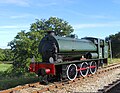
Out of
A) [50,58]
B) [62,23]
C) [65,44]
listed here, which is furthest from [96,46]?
[62,23]

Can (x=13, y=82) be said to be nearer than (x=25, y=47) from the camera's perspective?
Yes

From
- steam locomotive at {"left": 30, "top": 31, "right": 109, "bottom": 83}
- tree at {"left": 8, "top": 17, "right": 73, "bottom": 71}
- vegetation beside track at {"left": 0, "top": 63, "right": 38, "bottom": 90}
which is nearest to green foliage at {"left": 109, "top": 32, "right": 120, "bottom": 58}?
tree at {"left": 8, "top": 17, "right": 73, "bottom": 71}

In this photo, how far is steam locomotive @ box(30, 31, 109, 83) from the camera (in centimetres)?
1440

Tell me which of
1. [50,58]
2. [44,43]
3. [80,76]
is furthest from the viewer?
[80,76]

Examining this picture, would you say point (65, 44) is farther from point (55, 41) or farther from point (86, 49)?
point (86, 49)

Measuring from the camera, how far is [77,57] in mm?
17438

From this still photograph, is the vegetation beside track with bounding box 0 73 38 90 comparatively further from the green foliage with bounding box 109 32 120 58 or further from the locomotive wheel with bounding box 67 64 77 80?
the green foliage with bounding box 109 32 120 58

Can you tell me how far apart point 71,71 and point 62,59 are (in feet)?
3.02

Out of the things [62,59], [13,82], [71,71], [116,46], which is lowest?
[13,82]

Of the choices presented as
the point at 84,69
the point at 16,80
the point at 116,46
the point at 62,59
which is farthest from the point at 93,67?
the point at 116,46

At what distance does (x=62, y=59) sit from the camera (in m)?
15.6

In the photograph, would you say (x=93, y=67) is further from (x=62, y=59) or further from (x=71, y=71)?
(x=62, y=59)

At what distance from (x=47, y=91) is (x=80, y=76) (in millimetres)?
5667

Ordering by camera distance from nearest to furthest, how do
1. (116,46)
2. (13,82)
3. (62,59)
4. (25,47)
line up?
(13,82), (62,59), (25,47), (116,46)
